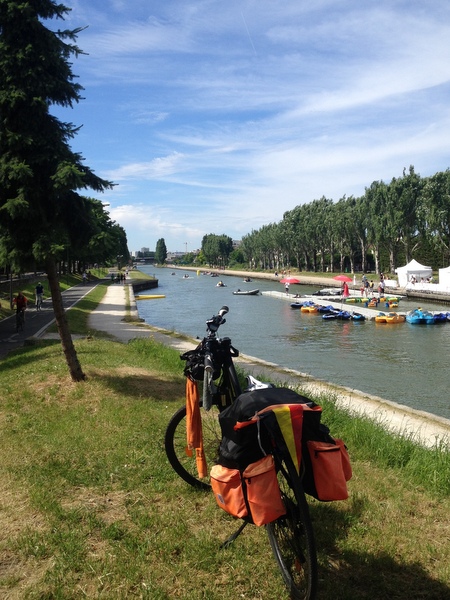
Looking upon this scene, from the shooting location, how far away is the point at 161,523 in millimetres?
4219

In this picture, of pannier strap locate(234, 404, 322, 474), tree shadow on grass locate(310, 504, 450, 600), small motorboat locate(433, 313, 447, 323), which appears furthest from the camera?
small motorboat locate(433, 313, 447, 323)

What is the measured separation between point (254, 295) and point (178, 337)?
150 feet

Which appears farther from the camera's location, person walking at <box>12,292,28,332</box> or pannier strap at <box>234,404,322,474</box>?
person walking at <box>12,292,28,332</box>

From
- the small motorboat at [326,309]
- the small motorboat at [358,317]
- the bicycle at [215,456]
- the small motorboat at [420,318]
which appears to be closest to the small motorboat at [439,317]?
the small motorboat at [420,318]

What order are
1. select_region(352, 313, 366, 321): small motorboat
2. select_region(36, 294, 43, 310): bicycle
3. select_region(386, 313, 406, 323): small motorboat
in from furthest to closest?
select_region(352, 313, 366, 321): small motorboat
select_region(386, 313, 406, 323): small motorboat
select_region(36, 294, 43, 310): bicycle

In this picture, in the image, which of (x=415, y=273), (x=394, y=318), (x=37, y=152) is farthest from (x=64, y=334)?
(x=415, y=273)

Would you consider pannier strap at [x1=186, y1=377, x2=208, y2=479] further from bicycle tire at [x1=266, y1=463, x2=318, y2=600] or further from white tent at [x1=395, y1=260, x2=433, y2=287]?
white tent at [x1=395, y1=260, x2=433, y2=287]

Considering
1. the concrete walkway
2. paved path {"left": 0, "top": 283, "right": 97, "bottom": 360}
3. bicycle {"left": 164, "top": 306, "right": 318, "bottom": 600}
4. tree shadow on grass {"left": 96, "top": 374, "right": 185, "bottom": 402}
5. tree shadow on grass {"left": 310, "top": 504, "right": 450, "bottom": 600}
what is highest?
bicycle {"left": 164, "top": 306, "right": 318, "bottom": 600}

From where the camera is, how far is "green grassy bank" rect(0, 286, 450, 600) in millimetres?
3449

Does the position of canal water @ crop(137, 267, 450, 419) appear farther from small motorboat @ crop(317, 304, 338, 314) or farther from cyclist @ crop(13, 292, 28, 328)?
cyclist @ crop(13, 292, 28, 328)

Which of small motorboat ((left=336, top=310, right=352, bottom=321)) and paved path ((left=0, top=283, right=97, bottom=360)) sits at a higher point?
paved path ((left=0, top=283, right=97, bottom=360))

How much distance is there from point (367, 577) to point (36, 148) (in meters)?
8.14

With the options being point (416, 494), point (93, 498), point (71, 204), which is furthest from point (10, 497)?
point (71, 204)

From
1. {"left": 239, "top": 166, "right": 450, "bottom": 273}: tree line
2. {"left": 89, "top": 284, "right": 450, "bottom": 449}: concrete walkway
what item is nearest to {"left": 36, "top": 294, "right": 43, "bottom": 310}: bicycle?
{"left": 89, "top": 284, "right": 450, "bottom": 449}: concrete walkway
